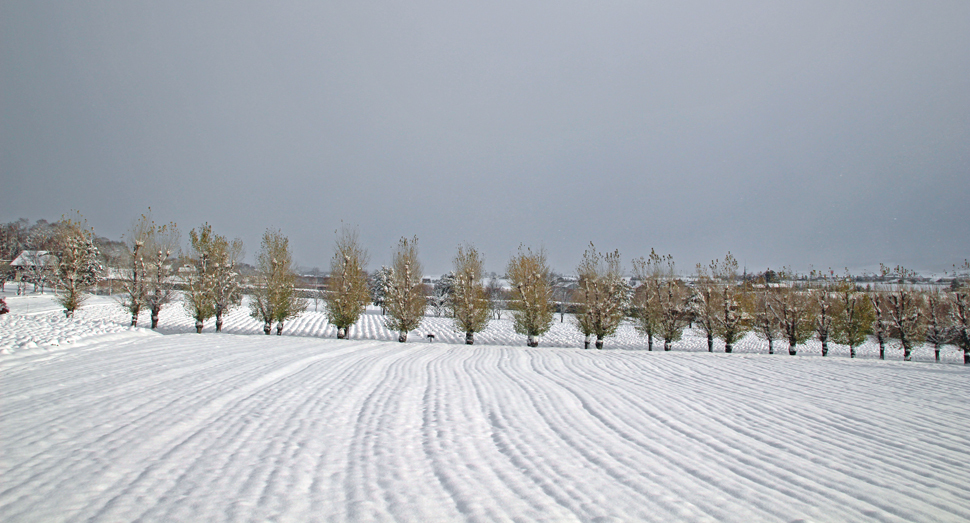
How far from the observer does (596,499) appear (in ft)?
10.5

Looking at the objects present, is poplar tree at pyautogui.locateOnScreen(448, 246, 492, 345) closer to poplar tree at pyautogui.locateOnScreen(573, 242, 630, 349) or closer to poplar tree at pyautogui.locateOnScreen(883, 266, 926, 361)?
poplar tree at pyautogui.locateOnScreen(573, 242, 630, 349)

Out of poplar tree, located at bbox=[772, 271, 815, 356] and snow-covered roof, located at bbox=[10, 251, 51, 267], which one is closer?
poplar tree, located at bbox=[772, 271, 815, 356]

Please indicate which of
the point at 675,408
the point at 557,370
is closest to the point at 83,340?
the point at 557,370

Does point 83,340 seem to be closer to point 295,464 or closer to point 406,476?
point 295,464

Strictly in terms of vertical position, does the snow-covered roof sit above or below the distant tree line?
above

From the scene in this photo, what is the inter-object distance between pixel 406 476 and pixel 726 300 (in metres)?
27.0

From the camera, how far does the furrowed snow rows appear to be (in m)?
3.07

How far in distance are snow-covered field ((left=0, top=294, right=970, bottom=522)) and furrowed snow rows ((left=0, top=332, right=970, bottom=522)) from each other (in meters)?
0.03

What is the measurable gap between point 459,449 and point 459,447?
0.25 feet

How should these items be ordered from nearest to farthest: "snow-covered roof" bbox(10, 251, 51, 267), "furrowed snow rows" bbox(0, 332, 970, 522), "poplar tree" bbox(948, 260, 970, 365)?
"furrowed snow rows" bbox(0, 332, 970, 522), "poplar tree" bbox(948, 260, 970, 365), "snow-covered roof" bbox(10, 251, 51, 267)

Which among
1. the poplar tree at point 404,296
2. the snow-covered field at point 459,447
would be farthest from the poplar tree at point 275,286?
the snow-covered field at point 459,447

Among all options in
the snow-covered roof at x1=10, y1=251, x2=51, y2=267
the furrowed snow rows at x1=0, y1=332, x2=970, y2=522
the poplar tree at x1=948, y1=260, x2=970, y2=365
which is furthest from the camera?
the snow-covered roof at x1=10, y1=251, x2=51, y2=267

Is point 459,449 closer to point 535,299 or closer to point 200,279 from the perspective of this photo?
point 535,299

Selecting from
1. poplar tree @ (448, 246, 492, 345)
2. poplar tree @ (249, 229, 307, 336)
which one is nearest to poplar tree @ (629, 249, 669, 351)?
poplar tree @ (448, 246, 492, 345)
